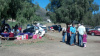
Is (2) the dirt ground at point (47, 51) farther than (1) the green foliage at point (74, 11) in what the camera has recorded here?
No

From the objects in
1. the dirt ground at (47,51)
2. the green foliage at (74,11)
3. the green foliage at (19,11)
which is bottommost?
the dirt ground at (47,51)

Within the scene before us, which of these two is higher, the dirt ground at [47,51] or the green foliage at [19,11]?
the green foliage at [19,11]

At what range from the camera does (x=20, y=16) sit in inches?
498

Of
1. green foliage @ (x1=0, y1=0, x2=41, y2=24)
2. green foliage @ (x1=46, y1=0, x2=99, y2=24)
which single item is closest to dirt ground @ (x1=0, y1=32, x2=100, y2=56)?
green foliage @ (x1=0, y1=0, x2=41, y2=24)

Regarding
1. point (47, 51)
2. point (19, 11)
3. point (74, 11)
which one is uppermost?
point (74, 11)

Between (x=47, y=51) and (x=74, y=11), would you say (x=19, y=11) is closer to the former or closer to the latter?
(x=47, y=51)

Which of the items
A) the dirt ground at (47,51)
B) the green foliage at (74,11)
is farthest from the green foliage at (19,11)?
the green foliage at (74,11)

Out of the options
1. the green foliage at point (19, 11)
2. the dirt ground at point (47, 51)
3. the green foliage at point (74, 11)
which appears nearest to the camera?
the dirt ground at point (47, 51)

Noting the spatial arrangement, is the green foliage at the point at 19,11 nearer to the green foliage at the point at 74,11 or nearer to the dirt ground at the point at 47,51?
the dirt ground at the point at 47,51

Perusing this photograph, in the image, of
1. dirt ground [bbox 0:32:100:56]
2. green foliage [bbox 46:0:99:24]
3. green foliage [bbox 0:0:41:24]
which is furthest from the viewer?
green foliage [bbox 46:0:99:24]

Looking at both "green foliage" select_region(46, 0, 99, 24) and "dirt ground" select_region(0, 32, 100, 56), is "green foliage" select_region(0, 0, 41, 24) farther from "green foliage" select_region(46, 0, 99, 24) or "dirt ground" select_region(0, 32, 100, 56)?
"green foliage" select_region(46, 0, 99, 24)

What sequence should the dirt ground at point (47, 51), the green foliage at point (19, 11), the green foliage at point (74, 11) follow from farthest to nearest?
1. the green foliage at point (74, 11)
2. the green foliage at point (19, 11)
3. the dirt ground at point (47, 51)

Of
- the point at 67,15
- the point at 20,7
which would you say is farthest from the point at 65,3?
the point at 20,7

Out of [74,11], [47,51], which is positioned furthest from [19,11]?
→ [74,11]
